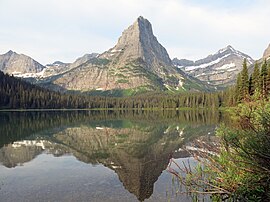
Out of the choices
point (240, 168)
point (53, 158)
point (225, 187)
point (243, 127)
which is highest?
point (243, 127)

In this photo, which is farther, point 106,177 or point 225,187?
point 106,177

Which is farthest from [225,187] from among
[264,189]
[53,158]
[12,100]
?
[12,100]

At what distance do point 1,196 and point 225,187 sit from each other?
53.8ft

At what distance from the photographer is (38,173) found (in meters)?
29.7

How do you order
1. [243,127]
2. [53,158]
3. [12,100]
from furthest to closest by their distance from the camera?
[12,100], [53,158], [243,127]

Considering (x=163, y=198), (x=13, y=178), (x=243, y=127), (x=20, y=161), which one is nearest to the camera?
(x=243, y=127)

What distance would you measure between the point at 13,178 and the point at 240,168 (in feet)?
72.6

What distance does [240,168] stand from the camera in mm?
13258

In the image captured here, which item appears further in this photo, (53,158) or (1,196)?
(53,158)

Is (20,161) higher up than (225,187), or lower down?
lower down

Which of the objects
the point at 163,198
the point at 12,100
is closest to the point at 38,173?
the point at 163,198

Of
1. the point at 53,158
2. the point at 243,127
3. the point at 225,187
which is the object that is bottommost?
the point at 53,158

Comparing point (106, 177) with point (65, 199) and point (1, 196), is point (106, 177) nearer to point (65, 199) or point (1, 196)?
point (65, 199)

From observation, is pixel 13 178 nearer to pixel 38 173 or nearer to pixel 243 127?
pixel 38 173
